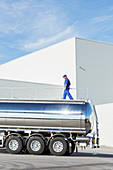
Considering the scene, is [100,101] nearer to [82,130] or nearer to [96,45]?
[96,45]

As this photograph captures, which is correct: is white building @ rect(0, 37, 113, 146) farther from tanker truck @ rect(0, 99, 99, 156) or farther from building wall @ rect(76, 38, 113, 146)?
tanker truck @ rect(0, 99, 99, 156)

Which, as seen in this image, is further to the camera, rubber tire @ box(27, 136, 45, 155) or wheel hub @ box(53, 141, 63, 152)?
rubber tire @ box(27, 136, 45, 155)

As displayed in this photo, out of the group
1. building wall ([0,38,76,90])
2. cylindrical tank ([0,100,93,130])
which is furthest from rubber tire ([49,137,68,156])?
building wall ([0,38,76,90])

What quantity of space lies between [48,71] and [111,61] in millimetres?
7759

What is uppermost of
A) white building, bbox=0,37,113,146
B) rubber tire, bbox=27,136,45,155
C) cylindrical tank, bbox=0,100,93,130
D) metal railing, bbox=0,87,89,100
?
white building, bbox=0,37,113,146

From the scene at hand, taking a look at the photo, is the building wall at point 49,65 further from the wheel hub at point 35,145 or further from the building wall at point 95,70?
the wheel hub at point 35,145

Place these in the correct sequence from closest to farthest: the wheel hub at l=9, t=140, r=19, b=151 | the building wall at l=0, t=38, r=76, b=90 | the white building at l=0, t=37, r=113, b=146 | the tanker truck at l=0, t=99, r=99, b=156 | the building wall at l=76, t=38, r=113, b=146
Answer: the tanker truck at l=0, t=99, r=99, b=156, the wheel hub at l=9, t=140, r=19, b=151, the white building at l=0, t=37, r=113, b=146, the building wall at l=76, t=38, r=113, b=146, the building wall at l=0, t=38, r=76, b=90

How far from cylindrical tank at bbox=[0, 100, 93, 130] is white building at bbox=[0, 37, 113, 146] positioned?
13498mm

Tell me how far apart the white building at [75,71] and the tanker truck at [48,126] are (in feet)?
44.6

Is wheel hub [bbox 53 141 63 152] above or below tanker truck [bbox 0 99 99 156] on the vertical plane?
below

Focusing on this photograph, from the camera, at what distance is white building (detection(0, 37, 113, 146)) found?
30900 mm

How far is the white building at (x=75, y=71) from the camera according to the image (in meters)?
30.9

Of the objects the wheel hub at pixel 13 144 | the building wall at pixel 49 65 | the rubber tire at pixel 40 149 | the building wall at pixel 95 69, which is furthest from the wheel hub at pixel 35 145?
the building wall at pixel 49 65

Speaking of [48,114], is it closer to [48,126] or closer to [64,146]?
[48,126]
